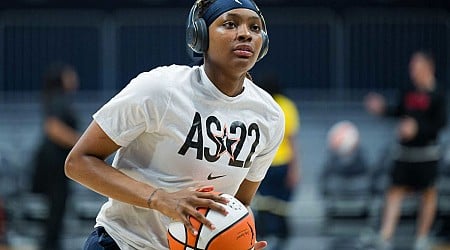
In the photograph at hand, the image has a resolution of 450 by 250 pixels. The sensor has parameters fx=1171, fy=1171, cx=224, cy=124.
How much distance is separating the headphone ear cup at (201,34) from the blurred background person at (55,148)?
631cm

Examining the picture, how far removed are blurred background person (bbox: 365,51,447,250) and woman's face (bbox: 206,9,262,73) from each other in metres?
6.89

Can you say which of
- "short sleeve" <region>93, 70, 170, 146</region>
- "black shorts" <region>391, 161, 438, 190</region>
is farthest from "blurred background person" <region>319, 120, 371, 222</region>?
"short sleeve" <region>93, 70, 170, 146</region>

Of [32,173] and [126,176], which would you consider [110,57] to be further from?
[126,176]

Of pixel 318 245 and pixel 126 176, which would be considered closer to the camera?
pixel 126 176

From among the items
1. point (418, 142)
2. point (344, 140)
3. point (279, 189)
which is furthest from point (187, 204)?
point (344, 140)

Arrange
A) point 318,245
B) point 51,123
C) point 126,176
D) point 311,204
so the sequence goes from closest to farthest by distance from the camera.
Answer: point 126,176 < point 51,123 < point 318,245 < point 311,204

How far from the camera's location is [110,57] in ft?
43.4

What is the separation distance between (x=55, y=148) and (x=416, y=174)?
11.6 feet

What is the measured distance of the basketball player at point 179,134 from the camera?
4395mm

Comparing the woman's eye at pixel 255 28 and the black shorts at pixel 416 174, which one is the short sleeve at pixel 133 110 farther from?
the black shorts at pixel 416 174

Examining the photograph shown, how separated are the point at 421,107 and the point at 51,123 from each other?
3.58 meters

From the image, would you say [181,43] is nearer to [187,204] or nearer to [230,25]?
[230,25]

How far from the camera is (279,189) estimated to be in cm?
1099

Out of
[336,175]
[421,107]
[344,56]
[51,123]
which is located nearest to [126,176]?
[51,123]
